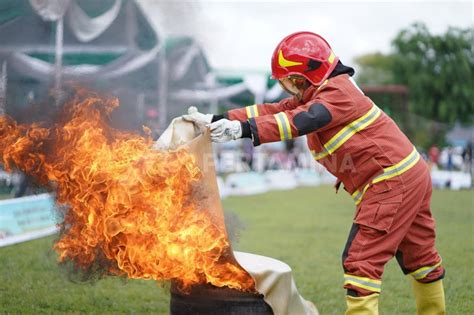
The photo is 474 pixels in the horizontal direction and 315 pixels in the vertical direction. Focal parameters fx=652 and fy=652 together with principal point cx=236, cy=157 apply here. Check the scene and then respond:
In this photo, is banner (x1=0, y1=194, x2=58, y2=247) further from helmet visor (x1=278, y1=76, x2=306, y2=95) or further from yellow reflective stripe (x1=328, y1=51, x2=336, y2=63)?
yellow reflective stripe (x1=328, y1=51, x2=336, y2=63)

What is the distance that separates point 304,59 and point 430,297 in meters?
2.21

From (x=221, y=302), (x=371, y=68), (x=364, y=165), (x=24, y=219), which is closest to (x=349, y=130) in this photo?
(x=364, y=165)

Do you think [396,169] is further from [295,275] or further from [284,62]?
[295,275]

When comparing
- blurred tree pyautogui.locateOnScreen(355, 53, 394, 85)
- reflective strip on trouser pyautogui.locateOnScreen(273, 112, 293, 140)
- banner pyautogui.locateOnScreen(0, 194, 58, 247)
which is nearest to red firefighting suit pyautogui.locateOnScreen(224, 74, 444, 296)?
reflective strip on trouser pyautogui.locateOnScreen(273, 112, 293, 140)

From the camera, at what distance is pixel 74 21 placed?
927 cm

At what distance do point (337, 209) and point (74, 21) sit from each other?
9658mm

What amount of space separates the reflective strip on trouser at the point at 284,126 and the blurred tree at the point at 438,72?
1852 inches

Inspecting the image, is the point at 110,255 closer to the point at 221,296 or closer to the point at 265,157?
the point at 221,296

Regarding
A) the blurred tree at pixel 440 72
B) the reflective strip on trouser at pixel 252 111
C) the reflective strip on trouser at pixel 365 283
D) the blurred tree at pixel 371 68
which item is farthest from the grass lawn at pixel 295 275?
the blurred tree at pixel 371 68

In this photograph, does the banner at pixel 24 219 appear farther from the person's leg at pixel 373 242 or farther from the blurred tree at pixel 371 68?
the blurred tree at pixel 371 68

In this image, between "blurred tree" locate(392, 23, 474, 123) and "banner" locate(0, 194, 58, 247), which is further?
"blurred tree" locate(392, 23, 474, 123)

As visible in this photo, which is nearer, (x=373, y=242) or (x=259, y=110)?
(x=373, y=242)

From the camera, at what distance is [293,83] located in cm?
504

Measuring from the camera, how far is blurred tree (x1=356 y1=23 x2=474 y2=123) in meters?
49.2
